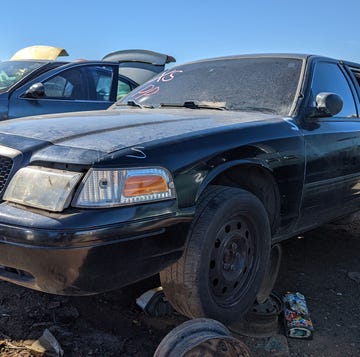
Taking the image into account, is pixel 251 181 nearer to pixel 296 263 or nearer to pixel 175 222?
pixel 175 222

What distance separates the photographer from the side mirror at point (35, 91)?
5.27m

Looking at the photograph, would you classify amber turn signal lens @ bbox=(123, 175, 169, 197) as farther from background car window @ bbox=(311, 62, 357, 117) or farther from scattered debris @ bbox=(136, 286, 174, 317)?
background car window @ bbox=(311, 62, 357, 117)

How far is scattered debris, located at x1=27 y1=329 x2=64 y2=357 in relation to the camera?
2.31 metres

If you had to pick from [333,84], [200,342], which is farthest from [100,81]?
[200,342]

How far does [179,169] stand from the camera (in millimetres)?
2133

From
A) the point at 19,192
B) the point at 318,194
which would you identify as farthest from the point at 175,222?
the point at 318,194

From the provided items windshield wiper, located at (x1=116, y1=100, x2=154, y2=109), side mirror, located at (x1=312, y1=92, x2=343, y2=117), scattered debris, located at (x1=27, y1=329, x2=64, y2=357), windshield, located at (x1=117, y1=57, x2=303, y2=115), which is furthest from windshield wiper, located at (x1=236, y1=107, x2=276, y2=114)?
scattered debris, located at (x1=27, y1=329, x2=64, y2=357)

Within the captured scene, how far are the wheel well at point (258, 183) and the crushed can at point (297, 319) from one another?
1.54 feet

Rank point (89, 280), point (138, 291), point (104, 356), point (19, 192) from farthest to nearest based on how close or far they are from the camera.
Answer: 1. point (138, 291)
2. point (104, 356)
3. point (19, 192)
4. point (89, 280)

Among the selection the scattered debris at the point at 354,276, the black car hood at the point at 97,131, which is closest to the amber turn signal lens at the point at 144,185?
the black car hood at the point at 97,131

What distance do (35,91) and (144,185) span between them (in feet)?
12.2

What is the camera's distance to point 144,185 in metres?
2.02

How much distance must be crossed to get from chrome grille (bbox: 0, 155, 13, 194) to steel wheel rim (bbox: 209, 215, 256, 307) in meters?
1.05

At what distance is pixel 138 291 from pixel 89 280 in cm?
124
